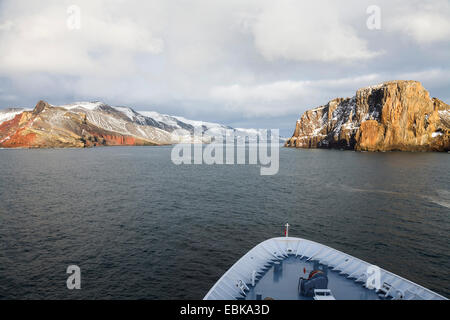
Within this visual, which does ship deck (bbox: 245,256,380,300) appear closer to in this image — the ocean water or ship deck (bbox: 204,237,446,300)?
ship deck (bbox: 204,237,446,300)

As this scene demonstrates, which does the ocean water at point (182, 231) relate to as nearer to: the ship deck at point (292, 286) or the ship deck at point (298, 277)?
the ship deck at point (298, 277)

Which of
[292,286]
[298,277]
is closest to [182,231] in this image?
[298,277]

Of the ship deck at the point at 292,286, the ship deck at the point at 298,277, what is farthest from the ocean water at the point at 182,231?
the ship deck at the point at 292,286

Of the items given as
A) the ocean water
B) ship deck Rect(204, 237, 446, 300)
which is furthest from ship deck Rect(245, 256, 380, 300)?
the ocean water

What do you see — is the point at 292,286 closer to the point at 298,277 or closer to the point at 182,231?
the point at 298,277

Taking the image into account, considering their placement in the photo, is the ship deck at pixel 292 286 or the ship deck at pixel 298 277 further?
the ship deck at pixel 292 286

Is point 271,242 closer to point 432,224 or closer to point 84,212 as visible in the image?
point 432,224

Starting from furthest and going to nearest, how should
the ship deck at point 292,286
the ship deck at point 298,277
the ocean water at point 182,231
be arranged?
the ocean water at point 182,231, the ship deck at point 292,286, the ship deck at point 298,277

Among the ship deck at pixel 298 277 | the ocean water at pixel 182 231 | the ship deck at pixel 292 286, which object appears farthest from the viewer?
the ocean water at pixel 182 231
